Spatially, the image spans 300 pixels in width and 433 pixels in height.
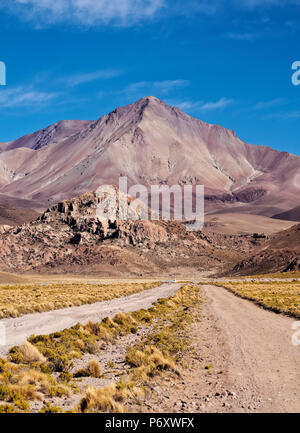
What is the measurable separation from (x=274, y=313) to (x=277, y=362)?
1608 centimetres

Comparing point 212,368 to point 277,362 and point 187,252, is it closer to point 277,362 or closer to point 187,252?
point 277,362

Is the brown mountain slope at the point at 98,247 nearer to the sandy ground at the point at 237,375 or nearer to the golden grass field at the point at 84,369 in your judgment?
the golden grass field at the point at 84,369

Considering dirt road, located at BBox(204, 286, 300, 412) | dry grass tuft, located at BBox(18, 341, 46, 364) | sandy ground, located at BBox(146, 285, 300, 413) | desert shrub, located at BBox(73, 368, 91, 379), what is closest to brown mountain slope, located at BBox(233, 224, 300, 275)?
dirt road, located at BBox(204, 286, 300, 412)

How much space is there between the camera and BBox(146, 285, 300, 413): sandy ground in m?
10.3

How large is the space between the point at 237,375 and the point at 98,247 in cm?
13862

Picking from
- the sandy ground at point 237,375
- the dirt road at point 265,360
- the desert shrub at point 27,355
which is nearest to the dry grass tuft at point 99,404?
the sandy ground at point 237,375

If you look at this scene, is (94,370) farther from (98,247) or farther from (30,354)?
(98,247)

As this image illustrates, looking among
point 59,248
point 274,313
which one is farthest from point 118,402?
point 59,248

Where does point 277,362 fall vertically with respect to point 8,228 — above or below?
below

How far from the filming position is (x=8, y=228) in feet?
550

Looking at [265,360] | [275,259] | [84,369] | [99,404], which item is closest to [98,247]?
[275,259]

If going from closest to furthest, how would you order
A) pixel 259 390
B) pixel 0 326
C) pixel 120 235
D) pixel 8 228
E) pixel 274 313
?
1. pixel 259 390
2. pixel 0 326
3. pixel 274 313
4. pixel 120 235
5. pixel 8 228

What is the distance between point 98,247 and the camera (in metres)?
150

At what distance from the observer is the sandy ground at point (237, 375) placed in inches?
405
